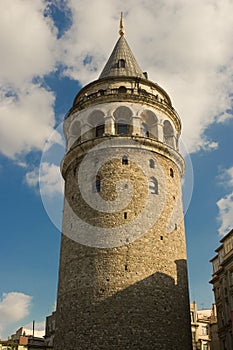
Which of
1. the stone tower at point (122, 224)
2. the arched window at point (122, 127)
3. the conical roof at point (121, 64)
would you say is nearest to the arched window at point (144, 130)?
the stone tower at point (122, 224)

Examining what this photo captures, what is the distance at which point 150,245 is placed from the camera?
24094 mm

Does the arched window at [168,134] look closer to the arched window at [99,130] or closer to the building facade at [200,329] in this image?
the arched window at [99,130]

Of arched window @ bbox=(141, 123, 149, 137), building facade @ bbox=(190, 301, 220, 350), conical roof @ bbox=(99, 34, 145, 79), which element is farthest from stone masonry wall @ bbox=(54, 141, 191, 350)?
building facade @ bbox=(190, 301, 220, 350)

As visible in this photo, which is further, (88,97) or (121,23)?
(121,23)

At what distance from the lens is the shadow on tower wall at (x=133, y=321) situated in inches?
851

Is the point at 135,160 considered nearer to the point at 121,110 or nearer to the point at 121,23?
the point at 121,110

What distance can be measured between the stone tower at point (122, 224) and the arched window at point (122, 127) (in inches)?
3.1

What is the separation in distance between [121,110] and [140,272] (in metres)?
10.7

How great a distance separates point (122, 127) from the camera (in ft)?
90.9

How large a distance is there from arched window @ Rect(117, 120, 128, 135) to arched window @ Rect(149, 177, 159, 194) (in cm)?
357

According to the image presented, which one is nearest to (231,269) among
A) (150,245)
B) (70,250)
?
(150,245)

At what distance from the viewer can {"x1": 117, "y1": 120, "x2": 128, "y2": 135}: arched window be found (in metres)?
27.5

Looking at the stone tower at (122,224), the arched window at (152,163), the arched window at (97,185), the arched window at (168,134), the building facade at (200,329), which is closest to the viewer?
the stone tower at (122,224)

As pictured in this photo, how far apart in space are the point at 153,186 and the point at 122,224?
342 centimetres
